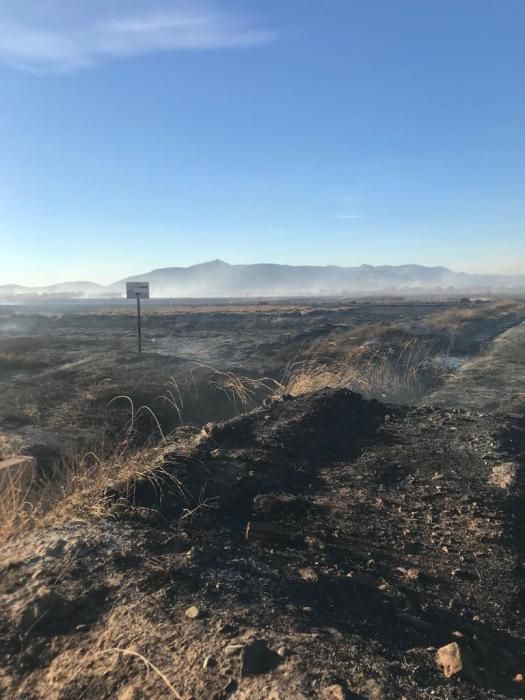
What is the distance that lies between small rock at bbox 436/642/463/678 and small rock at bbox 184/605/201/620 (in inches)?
49.5

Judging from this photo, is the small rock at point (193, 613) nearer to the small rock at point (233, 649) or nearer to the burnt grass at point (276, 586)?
the burnt grass at point (276, 586)

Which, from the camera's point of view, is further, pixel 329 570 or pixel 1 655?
pixel 329 570

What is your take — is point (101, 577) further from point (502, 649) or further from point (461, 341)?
point (461, 341)

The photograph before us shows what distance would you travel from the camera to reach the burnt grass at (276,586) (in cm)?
265

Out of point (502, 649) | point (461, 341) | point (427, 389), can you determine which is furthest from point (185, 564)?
point (461, 341)

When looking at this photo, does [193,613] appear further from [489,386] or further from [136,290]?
[136,290]

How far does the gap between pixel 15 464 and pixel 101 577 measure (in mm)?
3242

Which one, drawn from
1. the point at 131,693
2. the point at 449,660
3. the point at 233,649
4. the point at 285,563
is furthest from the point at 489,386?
the point at 131,693

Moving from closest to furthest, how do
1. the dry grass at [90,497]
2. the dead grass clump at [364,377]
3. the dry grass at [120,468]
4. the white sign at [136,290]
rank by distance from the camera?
the dry grass at [90,497] → the dry grass at [120,468] → the dead grass clump at [364,377] → the white sign at [136,290]

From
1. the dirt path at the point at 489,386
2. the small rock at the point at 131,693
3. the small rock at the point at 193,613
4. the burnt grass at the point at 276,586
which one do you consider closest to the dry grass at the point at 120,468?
the burnt grass at the point at 276,586

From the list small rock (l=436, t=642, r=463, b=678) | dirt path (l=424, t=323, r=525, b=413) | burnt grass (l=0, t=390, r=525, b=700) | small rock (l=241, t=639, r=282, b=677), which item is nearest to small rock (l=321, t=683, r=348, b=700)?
burnt grass (l=0, t=390, r=525, b=700)

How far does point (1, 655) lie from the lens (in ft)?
9.72

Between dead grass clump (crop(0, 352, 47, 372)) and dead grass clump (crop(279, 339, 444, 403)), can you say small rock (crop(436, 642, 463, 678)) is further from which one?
dead grass clump (crop(0, 352, 47, 372))

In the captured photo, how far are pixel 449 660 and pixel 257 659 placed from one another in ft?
3.09
